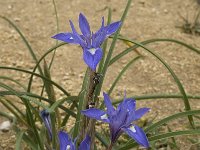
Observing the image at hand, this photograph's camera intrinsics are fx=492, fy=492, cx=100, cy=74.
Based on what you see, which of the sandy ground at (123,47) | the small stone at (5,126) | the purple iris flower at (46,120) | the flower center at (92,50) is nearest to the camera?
the flower center at (92,50)

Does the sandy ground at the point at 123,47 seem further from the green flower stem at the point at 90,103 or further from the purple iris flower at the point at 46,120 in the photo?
the green flower stem at the point at 90,103

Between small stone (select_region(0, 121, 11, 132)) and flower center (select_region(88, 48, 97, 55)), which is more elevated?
flower center (select_region(88, 48, 97, 55))

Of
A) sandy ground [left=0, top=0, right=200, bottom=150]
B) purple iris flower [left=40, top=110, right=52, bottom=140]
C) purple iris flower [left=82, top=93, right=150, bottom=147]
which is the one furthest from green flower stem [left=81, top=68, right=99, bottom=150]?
sandy ground [left=0, top=0, right=200, bottom=150]

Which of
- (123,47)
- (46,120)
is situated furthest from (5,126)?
(123,47)

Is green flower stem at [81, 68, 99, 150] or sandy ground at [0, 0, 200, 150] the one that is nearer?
green flower stem at [81, 68, 99, 150]

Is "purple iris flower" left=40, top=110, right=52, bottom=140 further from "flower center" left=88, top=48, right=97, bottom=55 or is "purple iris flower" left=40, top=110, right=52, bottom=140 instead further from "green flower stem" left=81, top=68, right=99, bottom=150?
"flower center" left=88, top=48, right=97, bottom=55

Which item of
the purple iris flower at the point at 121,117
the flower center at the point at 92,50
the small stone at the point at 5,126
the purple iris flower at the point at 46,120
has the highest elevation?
the flower center at the point at 92,50

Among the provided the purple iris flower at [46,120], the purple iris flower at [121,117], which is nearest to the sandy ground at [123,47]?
the purple iris flower at [46,120]

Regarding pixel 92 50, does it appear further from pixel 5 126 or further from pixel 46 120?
pixel 5 126
